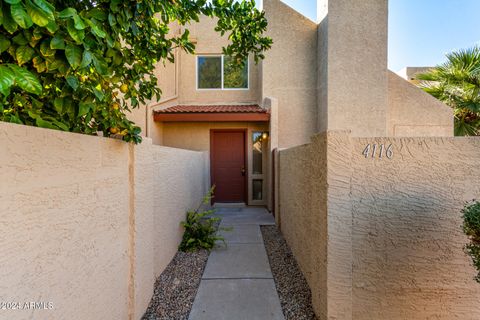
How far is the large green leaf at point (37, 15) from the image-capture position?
1179mm

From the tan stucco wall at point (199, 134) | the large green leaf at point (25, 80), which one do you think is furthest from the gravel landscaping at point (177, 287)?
the tan stucco wall at point (199, 134)

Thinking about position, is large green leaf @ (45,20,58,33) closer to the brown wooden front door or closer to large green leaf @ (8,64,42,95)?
large green leaf @ (8,64,42,95)

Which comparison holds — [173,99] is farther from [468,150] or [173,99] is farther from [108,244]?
[468,150]

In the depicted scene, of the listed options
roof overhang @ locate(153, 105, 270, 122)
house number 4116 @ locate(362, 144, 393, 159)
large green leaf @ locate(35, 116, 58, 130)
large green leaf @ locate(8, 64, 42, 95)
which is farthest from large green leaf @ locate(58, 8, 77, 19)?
roof overhang @ locate(153, 105, 270, 122)

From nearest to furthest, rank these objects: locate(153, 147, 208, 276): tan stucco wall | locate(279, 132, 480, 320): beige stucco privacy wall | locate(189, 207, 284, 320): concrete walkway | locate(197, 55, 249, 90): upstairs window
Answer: locate(279, 132, 480, 320): beige stucco privacy wall → locate(189, 207, 284, 320): concrete walkway → locate(153, 147, 208, 276): tan stucco wall → locate(197, 55, 249, 90): upstairs window

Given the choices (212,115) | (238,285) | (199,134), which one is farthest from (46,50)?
(199,134)

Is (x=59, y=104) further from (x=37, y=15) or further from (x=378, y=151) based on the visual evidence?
(x=378, y=151)

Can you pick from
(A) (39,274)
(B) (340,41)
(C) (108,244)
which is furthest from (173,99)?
(A) (39,274)

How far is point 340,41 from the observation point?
302 inches

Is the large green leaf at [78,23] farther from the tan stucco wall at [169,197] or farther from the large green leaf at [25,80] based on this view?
A: the tan stucco wall at [169,197]

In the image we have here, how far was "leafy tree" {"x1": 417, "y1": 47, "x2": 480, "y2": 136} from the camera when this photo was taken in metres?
7.23

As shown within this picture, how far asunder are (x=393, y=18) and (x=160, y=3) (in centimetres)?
866

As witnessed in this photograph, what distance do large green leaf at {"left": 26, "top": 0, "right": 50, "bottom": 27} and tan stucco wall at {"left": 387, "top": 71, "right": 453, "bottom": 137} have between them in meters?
8.98

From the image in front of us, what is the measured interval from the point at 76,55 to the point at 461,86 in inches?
386
